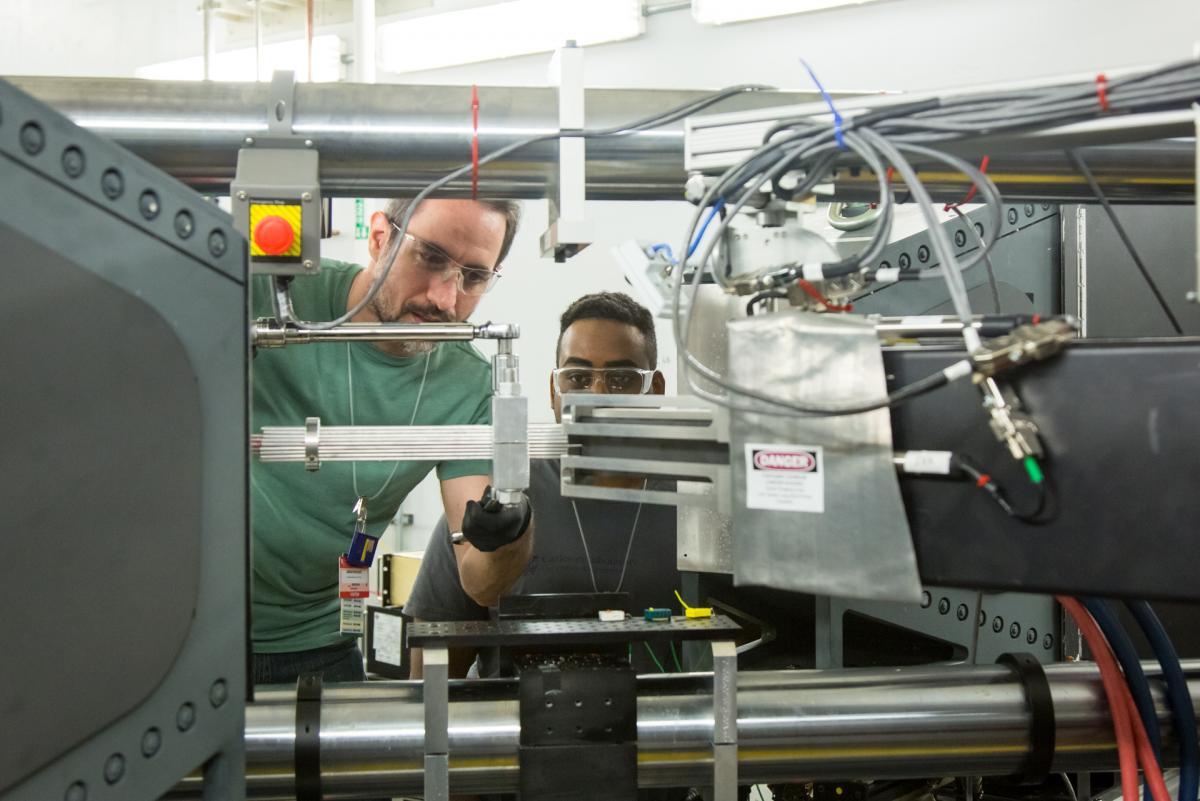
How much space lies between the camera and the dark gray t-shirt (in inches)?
80.0

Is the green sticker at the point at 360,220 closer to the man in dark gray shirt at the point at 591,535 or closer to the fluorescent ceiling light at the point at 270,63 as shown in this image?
the fluorescent ceiling light at the point at 270,63

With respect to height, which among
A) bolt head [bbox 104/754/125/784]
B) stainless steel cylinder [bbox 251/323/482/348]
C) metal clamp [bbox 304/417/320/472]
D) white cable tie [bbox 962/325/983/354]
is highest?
stainless steel cylinder [bbox 251/323/482/348]

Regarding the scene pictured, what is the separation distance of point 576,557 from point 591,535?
0.18 ft

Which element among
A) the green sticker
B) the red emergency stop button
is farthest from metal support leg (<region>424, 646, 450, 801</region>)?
the green sticker

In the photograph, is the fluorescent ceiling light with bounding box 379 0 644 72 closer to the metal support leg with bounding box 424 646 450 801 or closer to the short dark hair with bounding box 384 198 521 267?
the short dark hair with bounding box 384 198 521 267

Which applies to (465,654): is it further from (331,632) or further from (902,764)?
(902,764)

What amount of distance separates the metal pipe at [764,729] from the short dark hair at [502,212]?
3.09 ft

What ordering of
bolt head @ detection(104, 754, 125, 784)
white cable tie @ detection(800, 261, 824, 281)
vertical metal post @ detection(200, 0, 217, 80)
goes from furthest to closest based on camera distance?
vertical metal post @ detection(200, 0, 217, 80) < white cable tie @ detection(800, 261, 824, 281) < bolt head @ detection(104, 754, 125, 784)

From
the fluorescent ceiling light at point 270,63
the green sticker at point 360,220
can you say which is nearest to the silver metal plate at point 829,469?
the green sticker at point 360,220

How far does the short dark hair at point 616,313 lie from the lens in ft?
6.86

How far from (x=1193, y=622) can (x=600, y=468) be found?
1.03 m

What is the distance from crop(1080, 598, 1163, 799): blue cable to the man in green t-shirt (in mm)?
960

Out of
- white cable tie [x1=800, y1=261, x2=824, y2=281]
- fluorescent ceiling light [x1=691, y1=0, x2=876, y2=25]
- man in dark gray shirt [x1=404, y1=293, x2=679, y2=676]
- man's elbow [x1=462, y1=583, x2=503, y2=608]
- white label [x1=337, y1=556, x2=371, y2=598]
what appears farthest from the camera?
fluorescent ceiling light [x1=691, y1=0, x2=876, y2=25]

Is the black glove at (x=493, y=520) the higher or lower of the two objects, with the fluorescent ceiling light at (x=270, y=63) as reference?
lower
